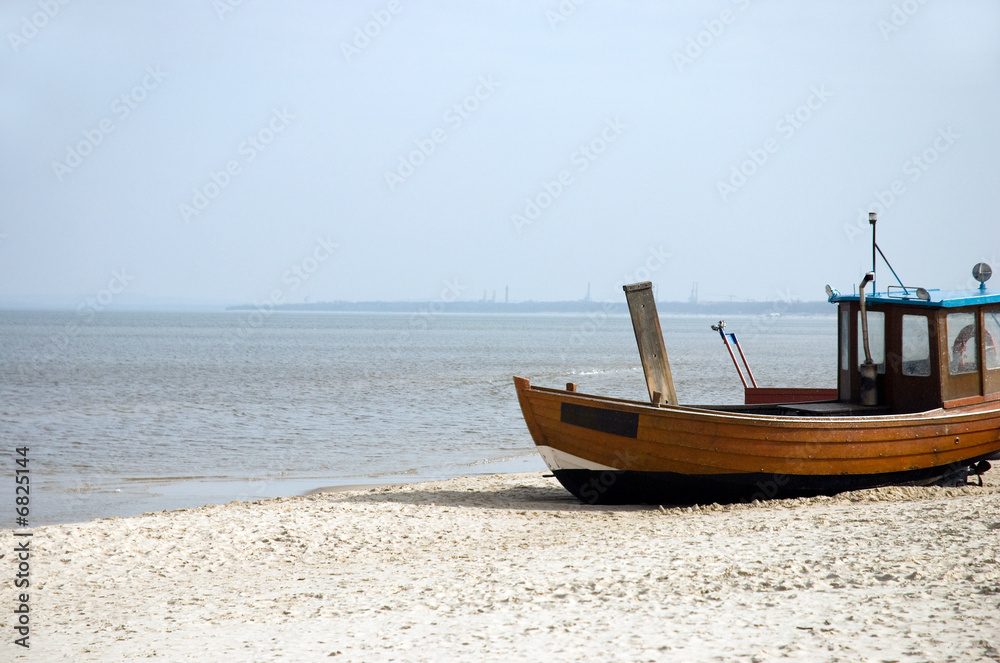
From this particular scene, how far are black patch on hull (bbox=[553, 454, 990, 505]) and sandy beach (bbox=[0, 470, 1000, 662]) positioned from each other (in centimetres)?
21

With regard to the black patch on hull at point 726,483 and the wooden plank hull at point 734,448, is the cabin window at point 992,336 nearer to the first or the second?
the wooden plank hull at point 734,448

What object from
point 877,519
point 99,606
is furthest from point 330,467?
point 877,519

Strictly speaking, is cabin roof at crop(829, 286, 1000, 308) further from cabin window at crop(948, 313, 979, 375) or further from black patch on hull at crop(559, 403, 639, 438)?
black patch on hull at crop(559, 403, 639, 438)

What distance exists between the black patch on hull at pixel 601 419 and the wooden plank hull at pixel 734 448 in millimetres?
11

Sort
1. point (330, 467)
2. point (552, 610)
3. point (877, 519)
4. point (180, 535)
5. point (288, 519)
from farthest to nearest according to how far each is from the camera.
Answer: point (330, 467) → point (288, 519) → point (180, 535) → point (877, 519) → point (552, 610)

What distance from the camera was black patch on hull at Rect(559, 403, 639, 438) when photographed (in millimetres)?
9344

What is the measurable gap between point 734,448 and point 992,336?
3623mm

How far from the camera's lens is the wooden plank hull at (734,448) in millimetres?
9203

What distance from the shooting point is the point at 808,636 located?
474 centimetres

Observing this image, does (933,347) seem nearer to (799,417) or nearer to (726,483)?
(799,417)

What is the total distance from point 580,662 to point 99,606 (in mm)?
3901

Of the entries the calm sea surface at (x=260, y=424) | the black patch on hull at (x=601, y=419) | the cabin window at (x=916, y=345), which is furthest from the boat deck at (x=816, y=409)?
the calm sea surface at (x=260, y=424)

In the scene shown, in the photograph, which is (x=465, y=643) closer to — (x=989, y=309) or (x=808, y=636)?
(x=808, y=636)

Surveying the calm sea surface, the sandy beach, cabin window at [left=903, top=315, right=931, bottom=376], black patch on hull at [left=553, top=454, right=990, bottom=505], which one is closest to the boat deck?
cabin window at [left=903, top=315, right=931, bottom=376]
